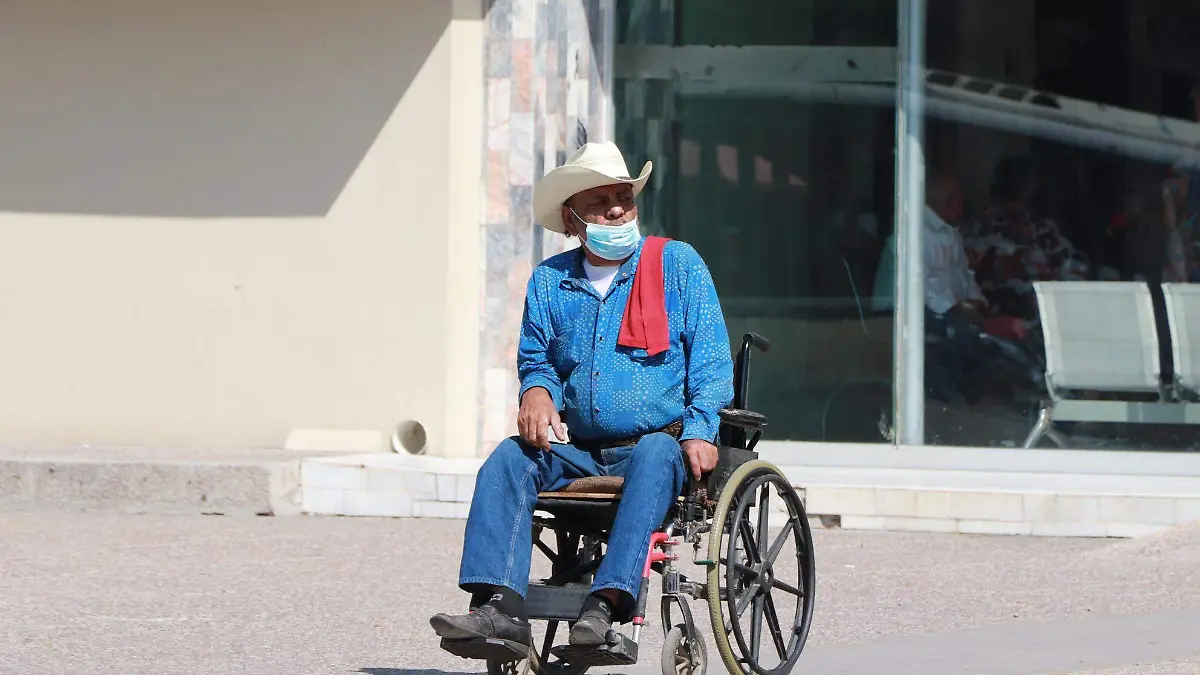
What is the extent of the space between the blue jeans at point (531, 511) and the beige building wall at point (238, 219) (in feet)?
20.7

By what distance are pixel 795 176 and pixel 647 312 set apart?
6994 mm

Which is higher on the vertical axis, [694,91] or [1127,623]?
[694,91]

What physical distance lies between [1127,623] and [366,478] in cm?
482

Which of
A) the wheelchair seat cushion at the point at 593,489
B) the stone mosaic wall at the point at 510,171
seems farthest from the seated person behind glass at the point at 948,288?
the wheelchair seat cushion at the point at 593,489

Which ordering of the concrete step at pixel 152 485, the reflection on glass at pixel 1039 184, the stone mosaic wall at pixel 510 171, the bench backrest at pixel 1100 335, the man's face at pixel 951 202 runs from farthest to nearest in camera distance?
the man's face at pixel 951 202 → the bench backrest at pixel 1100 335 → the reflection on glass at pixel 1039 184 → the stone mosaic wall at pixel 510 171 → the concrete step at pixel 152 485

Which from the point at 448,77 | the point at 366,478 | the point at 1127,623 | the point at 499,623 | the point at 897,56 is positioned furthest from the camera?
the point at 897,56

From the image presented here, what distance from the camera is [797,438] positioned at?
12.7 meters

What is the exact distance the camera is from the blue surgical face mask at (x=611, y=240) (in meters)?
5.91

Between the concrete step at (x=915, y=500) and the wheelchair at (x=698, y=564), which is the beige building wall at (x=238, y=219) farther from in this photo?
the wheelchair at (x=698, y=564)

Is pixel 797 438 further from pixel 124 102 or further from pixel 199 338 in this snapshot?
pixel 124 102

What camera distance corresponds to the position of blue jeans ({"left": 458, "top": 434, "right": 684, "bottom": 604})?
5.46 meters

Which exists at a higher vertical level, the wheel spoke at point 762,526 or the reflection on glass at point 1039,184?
the reflection on glass at point 1039,184

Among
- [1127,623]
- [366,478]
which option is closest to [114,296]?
[366,478]

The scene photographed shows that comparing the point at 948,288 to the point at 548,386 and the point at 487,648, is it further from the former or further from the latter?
the point at 487,648
